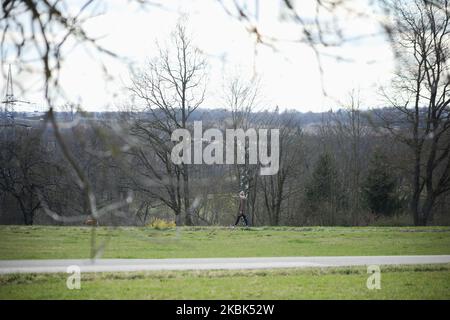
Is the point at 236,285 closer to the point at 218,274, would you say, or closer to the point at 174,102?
the point at 218,274

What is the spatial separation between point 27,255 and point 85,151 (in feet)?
34.3

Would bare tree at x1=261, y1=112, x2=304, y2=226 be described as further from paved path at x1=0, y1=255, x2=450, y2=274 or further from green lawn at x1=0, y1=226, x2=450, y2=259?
paved path at x1=0, y1=255, x2=450, y2=274

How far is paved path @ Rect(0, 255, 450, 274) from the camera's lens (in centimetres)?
1091

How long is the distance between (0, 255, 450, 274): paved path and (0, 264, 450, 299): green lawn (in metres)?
0.70

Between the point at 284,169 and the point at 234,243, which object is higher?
the point at 284,169

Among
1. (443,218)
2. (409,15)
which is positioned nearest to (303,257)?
(409,15)

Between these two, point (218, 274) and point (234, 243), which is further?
point (234, 243)

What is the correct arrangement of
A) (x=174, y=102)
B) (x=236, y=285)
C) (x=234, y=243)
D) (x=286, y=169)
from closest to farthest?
(x=236, y=285), (x=234, y=243), (x=174, y=102), (x=286, y=169)

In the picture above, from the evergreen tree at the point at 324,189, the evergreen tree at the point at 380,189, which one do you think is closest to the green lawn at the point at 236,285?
the evergreen tree at the point at 380,189

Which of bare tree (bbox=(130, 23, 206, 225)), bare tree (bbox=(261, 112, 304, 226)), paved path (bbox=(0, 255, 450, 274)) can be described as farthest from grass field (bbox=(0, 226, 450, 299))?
bare tree (bbox=(261, 112, 304, 226))

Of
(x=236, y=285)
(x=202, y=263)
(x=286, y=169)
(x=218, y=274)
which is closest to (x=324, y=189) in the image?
(x=286, y=169)

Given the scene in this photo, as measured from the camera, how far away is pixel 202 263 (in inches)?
476

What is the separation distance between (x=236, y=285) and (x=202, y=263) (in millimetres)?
2948

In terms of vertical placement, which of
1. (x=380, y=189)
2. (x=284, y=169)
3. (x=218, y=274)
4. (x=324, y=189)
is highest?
(x=284, y=169)
